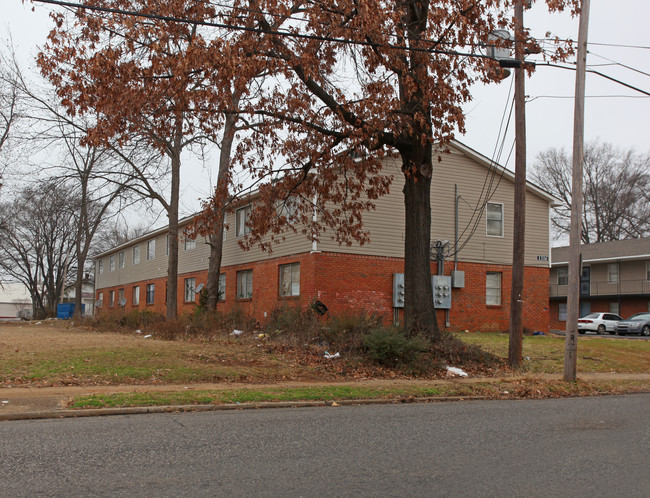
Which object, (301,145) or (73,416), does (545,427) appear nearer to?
(73,416)

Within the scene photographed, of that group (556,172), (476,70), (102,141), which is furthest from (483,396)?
(556,172)

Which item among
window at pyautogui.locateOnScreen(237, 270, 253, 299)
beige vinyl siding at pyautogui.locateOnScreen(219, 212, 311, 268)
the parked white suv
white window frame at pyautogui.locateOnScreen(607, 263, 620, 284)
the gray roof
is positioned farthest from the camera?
white window frame at pyautogui.locateOnScreen(607, 263, 620, 284)

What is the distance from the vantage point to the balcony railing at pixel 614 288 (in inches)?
1661

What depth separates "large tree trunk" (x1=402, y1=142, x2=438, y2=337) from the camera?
16016 mm

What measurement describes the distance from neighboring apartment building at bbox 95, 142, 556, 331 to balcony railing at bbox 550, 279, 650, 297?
17.3m

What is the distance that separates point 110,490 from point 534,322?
25.8m

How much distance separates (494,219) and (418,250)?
13296 mm

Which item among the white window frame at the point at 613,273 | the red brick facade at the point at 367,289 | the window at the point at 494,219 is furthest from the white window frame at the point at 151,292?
the white window frame at the point at 613,273

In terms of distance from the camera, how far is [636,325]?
Answer: 118 ft

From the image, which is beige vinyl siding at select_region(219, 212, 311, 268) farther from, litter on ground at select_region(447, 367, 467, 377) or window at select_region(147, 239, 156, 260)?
window at select_region(147, 239, 156, 260)

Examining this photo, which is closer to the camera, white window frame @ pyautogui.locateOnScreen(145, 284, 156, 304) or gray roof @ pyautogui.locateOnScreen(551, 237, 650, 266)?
white window frame @ pyautogui.locateOnScreen(145, 284, 156, 304)

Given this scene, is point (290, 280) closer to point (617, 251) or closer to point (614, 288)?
point (617, 251)

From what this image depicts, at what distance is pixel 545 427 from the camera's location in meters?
8.71

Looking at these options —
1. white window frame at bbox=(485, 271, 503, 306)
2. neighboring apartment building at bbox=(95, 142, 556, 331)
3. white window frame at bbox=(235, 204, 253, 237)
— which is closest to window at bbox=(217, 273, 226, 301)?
neighboring apartment building at bbox=(95, 142, 556, 331)
